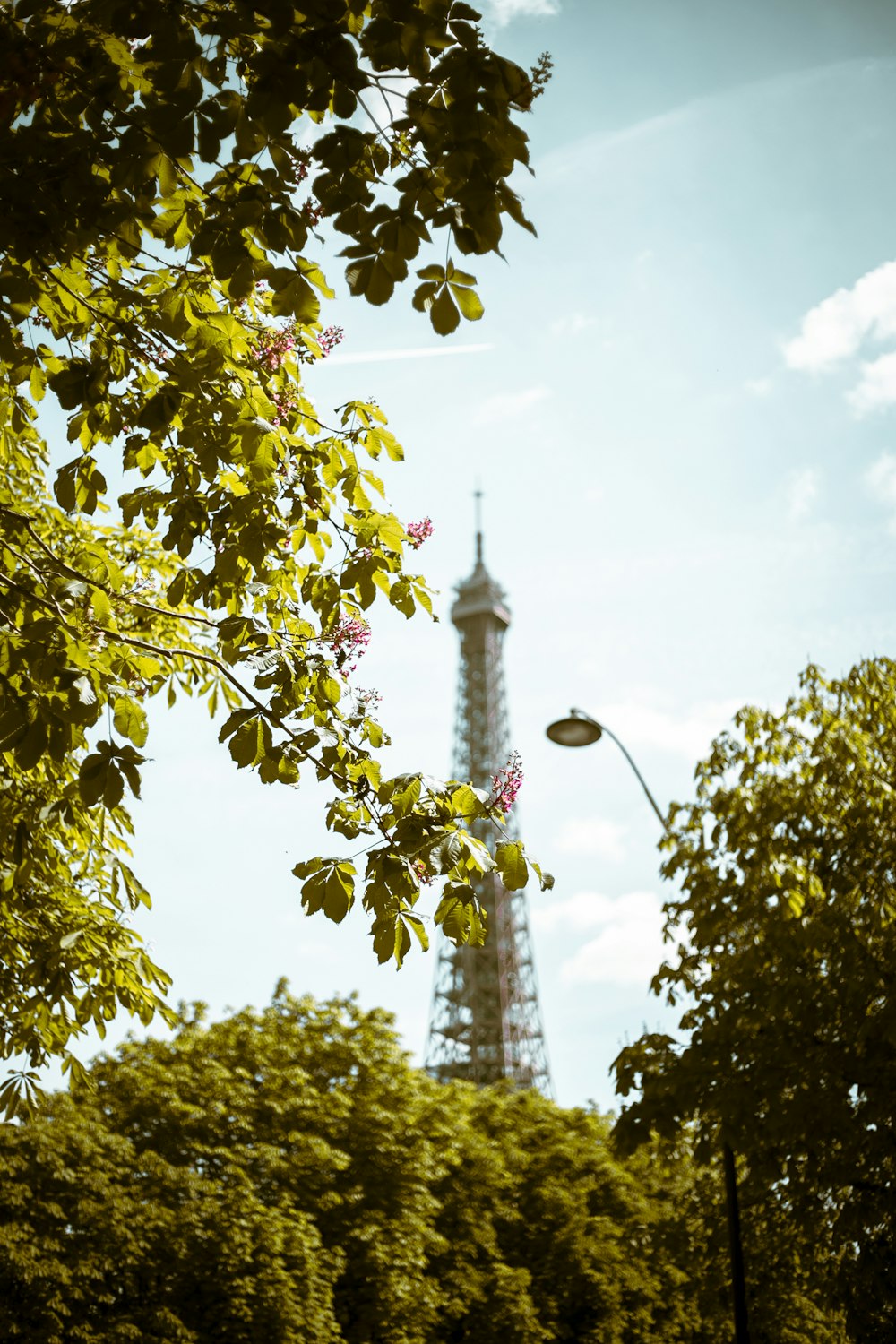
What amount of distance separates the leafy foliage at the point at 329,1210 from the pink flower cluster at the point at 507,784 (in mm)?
10703

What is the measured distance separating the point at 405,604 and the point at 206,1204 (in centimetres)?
1618

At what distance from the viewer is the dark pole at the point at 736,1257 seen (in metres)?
10.3

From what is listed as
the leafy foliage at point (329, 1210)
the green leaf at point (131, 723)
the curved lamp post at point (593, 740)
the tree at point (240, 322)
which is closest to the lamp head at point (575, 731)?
the curved lamp post at point (593, 740)

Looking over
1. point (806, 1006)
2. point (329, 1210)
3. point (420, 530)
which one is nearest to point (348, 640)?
point (420, 530)

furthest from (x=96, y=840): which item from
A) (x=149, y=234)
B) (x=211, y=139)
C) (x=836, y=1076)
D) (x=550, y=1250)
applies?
(x=550, y=1250)

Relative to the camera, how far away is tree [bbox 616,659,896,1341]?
411 inches

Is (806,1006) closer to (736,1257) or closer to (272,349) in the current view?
(736,1257)

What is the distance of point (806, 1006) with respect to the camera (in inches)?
426

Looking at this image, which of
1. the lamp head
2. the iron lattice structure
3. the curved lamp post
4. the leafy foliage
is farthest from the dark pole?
the iron lattice structure

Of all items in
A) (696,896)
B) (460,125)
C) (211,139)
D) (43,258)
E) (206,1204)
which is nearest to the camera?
(460,125)

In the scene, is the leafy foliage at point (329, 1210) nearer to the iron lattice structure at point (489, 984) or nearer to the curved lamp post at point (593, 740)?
the curved lamp post at point (593, 740)

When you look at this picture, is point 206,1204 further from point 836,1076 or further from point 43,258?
point 43,258

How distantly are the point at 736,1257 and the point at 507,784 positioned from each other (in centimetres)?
882

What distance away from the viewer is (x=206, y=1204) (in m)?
17.7
